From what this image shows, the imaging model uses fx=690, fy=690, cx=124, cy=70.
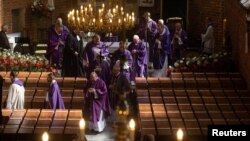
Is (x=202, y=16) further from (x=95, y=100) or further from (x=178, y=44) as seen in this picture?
(x=95, y=100)

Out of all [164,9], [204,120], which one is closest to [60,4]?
[164,9]

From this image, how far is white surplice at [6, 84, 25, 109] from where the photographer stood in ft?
47.9

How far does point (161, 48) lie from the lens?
60.4 ft

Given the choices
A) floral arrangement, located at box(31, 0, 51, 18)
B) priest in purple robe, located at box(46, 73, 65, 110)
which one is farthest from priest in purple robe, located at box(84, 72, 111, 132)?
floral arrangement, located at box(31, 0, 51, 18)

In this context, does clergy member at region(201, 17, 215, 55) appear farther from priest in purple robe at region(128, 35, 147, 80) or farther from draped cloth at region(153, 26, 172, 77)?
priest in purple robe at region(128, 35, 147, 80)

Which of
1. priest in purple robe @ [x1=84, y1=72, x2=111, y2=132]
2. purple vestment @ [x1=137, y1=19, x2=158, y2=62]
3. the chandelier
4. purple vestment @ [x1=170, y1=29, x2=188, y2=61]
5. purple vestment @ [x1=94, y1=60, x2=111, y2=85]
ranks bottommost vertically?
priest in purple robe @ [x1=84, y1=72, x2=111, y2=132]

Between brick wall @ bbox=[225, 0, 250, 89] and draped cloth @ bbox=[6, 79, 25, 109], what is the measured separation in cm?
507

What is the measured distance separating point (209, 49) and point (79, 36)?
445 centimetres

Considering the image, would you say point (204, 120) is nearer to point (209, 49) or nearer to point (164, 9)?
point (209, 49)

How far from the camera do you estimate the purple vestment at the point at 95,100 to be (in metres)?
14.9

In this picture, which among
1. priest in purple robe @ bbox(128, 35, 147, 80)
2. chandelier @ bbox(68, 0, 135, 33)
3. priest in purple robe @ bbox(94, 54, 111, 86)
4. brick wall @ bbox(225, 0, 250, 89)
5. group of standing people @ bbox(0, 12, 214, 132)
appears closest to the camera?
chandelier @ bbox(68, 0, 135, 33)

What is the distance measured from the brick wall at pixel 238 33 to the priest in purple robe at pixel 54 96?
4289 millimetres

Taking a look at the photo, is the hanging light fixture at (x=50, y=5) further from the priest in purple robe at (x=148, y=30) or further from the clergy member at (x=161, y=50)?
the clergy member at (x=161, y=50)

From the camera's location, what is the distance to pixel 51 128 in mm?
13109
